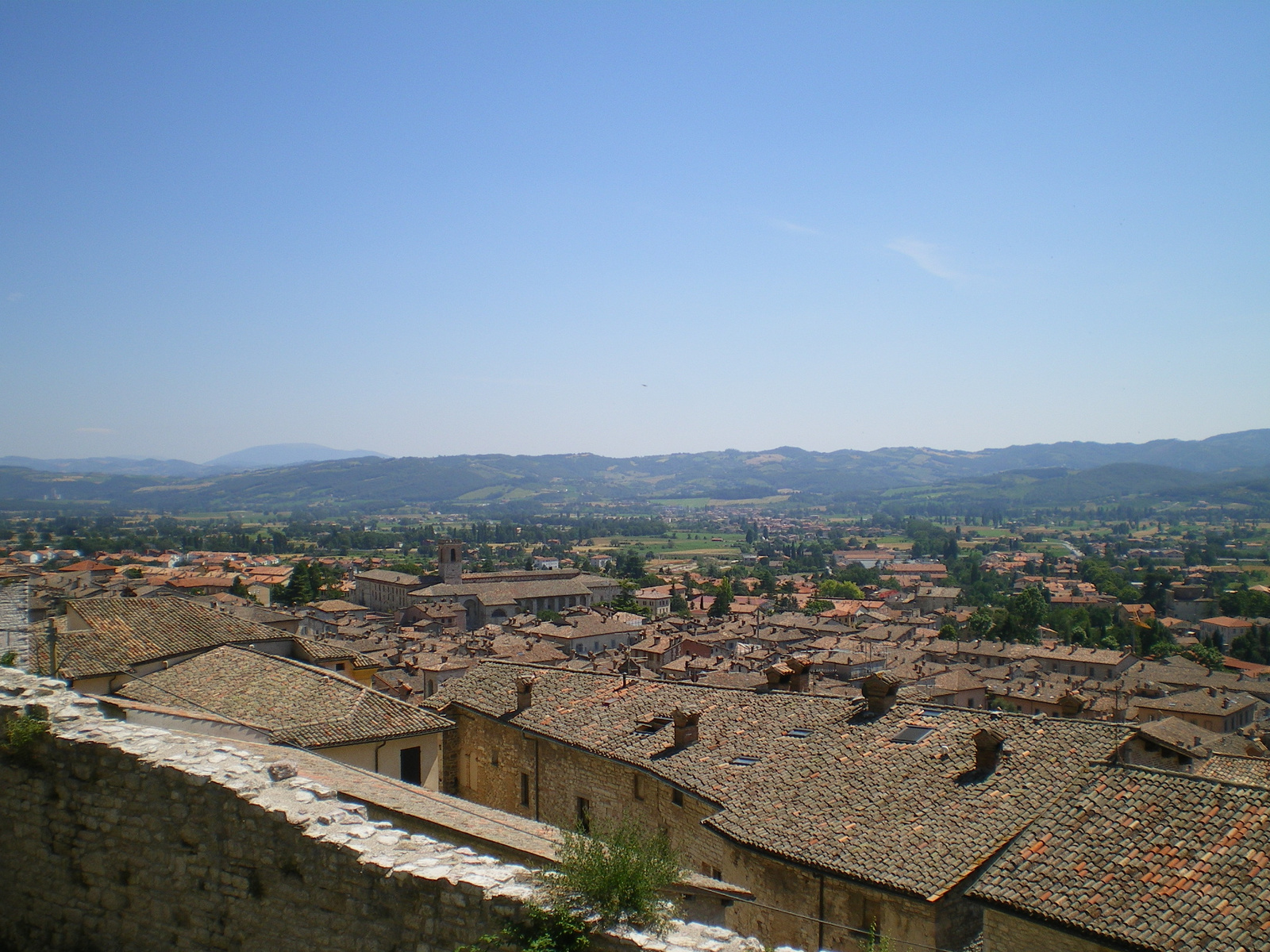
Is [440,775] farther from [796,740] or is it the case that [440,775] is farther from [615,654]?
[615,654]

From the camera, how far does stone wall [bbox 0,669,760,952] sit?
5.38 meters

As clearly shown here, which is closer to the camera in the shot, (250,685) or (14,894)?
(14,894)

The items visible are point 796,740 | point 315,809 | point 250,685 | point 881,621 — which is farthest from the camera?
point 881,621

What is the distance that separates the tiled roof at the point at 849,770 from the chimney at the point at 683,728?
5.0 inches

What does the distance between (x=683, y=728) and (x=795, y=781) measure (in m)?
2.18

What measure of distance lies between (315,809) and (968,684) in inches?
2514

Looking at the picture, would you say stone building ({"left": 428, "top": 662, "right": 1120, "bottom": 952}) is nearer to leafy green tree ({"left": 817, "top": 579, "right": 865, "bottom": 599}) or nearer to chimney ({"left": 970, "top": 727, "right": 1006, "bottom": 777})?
chimney ({"left": 970, "top": 727, "right": 1006, "bottom": 777})

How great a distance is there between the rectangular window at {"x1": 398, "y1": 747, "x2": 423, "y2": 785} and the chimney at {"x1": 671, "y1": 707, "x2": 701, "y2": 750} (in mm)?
4474

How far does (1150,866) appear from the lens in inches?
341

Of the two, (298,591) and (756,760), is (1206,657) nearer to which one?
(756,760)

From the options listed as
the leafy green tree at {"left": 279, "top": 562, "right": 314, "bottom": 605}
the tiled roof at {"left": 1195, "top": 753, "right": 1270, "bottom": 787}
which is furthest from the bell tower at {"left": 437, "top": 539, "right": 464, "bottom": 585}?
the tiled roof at {"left": 1195, "top": 753, "right": 1270, "bottom": 787}

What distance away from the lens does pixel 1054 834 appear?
9.45 m

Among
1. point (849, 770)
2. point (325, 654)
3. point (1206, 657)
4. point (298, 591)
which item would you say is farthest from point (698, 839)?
point (298, 591)

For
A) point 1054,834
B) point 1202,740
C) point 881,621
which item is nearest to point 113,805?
point 1054,834
